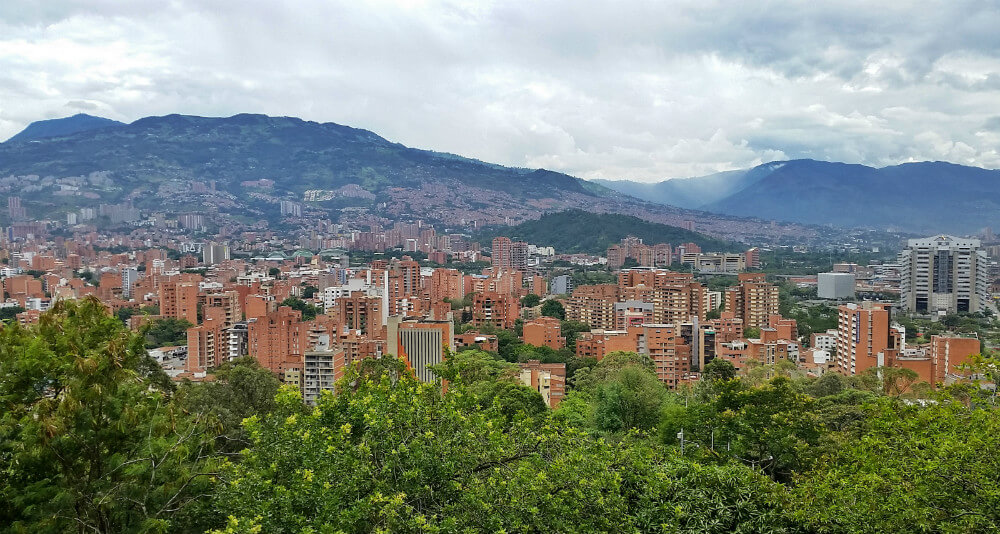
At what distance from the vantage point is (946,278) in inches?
1206

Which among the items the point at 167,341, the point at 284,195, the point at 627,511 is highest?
the point at 284,195

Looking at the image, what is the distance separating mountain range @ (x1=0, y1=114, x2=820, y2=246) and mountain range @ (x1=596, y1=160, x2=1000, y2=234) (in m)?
24.9

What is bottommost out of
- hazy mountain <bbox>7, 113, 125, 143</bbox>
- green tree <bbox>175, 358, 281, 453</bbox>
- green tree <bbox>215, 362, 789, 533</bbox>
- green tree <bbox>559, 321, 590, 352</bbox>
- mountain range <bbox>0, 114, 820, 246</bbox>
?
green tree <bbox>559, 321, 590, 352</bbox>

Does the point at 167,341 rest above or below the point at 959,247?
below

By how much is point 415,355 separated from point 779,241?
64.0m

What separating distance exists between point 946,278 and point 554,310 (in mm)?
17092

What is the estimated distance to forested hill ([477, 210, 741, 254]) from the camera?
194 feet

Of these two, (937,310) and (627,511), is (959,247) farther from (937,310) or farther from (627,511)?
(627,511)

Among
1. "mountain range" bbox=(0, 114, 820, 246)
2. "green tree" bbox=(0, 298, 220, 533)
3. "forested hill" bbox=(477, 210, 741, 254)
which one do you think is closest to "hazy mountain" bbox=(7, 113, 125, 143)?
"mountain range" bbox=(0, 114, 820, 246)

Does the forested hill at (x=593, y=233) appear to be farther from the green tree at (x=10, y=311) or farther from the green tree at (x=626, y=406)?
the green tree at (x=626, y=406)

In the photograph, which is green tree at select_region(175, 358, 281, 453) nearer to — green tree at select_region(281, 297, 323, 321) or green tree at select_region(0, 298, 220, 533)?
green tree at select_region(0, 298, 220, 533)

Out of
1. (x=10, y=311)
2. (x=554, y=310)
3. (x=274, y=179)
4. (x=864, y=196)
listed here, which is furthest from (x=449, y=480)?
(x=864, y=196)

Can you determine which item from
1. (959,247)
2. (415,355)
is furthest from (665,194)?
(415,355)

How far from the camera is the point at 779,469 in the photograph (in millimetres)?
7945
